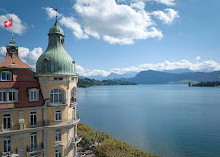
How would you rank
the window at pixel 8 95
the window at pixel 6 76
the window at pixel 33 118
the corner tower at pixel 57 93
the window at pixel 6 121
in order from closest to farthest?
the window at pixel 6 121 → the window at pixel 8 95 → the window at pixel 6 76 → the window at pixel 33 118 → the corner tower at pixel 57 93

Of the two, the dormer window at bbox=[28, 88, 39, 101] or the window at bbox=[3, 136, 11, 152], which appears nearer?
the window at bbox=[3, 136, 11, 152]

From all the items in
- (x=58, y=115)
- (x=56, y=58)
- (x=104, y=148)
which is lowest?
(x=104, y=148)

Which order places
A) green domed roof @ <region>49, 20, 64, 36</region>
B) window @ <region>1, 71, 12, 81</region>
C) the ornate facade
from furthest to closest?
1. green domed roof @ <region>49, 20, 64, 36</region>
2. window @ <region>1, 71, 12, 81</region>
3. the ornate facade

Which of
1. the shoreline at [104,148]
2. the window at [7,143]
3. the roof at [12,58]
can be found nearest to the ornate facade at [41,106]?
the window at [7,143]

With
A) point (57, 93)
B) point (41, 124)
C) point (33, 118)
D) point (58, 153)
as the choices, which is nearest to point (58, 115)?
point (41, 124)

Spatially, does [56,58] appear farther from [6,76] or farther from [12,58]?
Result: [12,58]

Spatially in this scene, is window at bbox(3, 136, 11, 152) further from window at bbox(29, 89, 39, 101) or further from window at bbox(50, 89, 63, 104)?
window at bbox(50, 89, 63, 104)

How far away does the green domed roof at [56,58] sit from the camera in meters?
28.4

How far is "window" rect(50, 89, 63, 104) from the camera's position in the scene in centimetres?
2869

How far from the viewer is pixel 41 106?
1086 inches

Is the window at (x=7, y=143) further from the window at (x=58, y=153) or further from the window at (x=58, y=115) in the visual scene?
the window at (x=58, y=115)

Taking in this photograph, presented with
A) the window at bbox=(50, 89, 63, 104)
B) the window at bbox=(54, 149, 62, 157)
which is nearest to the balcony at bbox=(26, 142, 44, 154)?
the window at bbox=(54, 149, 62, 157)

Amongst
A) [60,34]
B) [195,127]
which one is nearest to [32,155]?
[60,34]

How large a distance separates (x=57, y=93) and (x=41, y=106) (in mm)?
3359
